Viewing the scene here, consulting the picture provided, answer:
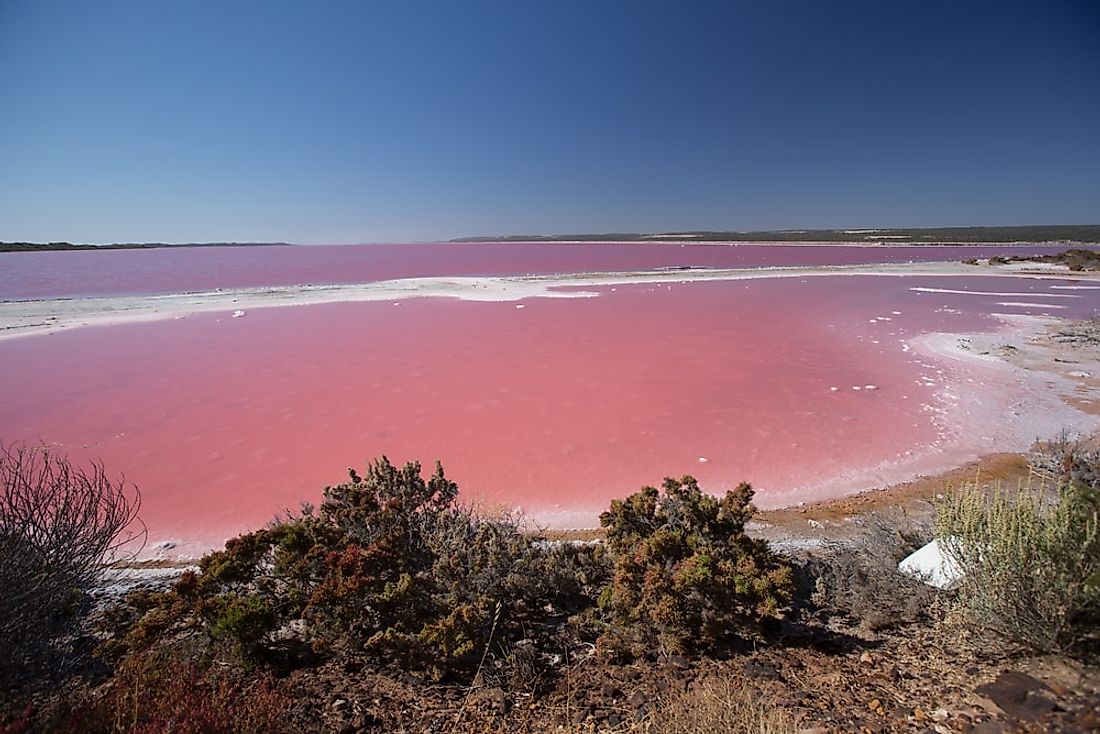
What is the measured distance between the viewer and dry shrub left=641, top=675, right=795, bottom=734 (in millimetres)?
2227

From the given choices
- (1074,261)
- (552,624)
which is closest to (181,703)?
(552,624)

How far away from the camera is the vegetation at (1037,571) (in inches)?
95.3

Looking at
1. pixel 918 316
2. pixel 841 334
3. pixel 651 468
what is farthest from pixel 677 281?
pixel 651 468

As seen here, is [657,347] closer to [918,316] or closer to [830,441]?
[830,441]

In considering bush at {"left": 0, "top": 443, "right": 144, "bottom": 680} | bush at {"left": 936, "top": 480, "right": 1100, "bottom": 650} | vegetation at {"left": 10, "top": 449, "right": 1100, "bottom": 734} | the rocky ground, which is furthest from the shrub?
bush at {"left": 936, "top": 480, "right": 1100, "bottom": 650}

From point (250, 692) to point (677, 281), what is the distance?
25471 mm

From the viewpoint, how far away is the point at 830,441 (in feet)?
21.3

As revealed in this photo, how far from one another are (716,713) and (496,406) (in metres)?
5.99

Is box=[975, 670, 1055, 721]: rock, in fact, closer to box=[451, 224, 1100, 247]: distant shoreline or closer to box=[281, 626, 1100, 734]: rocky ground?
box=[281, 626, 1100, 734]: rocky ground

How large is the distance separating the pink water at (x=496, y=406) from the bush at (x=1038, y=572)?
2.56 m

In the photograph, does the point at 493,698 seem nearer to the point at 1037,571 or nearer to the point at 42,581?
the point at 42,581

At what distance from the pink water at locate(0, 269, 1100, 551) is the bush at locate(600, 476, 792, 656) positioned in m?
1.79

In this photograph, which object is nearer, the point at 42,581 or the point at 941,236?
the point at 42,581

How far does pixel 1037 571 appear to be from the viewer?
2.52 meters
